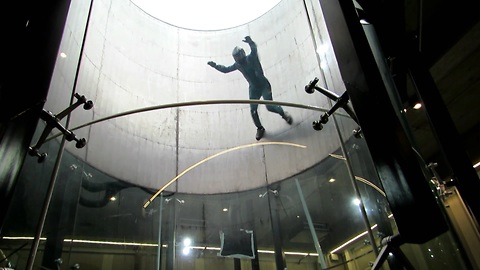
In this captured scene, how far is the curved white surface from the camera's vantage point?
3.40m

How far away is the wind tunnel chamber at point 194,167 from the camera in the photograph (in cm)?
203

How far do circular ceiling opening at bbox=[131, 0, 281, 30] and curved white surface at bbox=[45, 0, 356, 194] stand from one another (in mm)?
198

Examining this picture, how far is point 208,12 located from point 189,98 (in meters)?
1.65

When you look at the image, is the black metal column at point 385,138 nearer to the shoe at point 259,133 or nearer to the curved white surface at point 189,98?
the curved white surface at point 189,98

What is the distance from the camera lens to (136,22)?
15.3 ft

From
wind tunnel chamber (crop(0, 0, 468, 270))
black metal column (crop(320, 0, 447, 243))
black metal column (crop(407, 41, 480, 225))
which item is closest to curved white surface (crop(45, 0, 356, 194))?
wind tunnel chamber (crop(0, 0, 468, 270))

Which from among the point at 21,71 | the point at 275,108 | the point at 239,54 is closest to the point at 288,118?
the point at 275,108

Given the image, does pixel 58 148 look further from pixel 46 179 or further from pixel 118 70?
pixel 118 70

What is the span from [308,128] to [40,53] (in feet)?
8.95

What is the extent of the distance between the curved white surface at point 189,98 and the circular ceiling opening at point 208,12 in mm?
198

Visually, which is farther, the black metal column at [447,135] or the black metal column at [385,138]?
the black metal column at [447,135]

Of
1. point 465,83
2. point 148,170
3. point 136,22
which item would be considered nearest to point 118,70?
point 136,22

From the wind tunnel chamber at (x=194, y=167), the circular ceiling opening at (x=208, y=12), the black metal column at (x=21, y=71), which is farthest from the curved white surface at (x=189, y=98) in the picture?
the black metal column at (x=21, y=71)

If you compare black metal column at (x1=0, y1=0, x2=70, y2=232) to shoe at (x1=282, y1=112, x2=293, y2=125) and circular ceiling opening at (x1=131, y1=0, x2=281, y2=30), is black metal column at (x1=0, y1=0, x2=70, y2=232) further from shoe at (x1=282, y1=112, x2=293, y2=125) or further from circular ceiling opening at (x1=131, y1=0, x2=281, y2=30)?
circular ceiling opening at (x1=131, y1=0, x2=281, y2=30)
